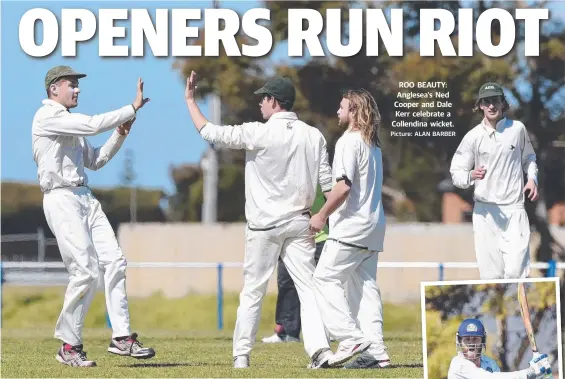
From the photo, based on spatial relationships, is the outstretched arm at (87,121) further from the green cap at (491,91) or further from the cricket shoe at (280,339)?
the cricket shoe at (280,339)

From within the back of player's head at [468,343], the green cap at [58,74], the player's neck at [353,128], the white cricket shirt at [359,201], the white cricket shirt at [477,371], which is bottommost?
the white cricket shirt at [477,371]

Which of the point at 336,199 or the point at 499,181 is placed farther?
Answer: the point at 499,181

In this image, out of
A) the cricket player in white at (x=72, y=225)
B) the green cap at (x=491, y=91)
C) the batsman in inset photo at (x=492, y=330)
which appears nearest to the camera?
the batsman in inset photo at (x=492, y=330)

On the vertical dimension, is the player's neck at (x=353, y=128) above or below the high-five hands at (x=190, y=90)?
below

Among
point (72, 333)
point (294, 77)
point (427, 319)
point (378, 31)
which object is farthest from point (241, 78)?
point (427, 319)

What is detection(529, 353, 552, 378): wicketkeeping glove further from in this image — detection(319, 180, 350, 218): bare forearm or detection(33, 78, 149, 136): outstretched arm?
detection(33, 78, 149, 136): outstretched arm

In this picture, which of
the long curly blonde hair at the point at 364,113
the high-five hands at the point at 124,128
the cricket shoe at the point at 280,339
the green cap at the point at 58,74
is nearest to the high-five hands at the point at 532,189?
the long curly blonde hair at the point at 364,113

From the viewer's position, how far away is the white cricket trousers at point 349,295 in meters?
9.48

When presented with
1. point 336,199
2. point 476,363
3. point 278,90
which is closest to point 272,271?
point 336,199

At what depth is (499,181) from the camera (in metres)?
11.2

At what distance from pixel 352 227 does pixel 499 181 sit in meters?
2.19

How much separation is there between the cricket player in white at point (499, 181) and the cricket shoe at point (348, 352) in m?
2.22

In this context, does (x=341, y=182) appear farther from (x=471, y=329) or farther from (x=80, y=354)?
(x=80, y=354)

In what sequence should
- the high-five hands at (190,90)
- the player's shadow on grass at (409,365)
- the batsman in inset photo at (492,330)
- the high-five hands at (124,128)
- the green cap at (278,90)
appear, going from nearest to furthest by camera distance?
the batsman in inset photo at (492,330) → the high-five hands at (190,90) → the green cap at (278,90) → the player's shadow on grass at (409,365) → the high-five hands at (124,128)
